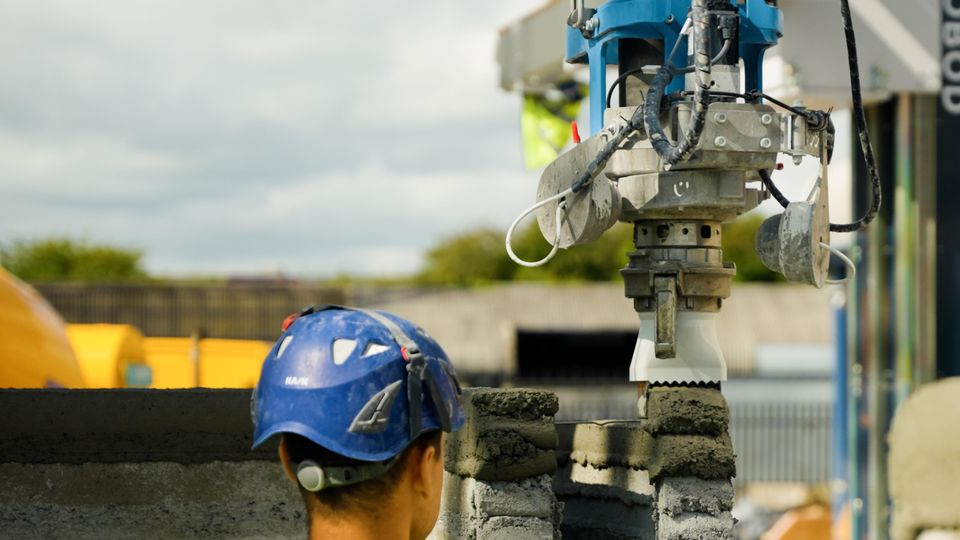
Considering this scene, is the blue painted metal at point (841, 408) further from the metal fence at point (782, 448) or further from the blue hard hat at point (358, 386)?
the metal fence at point (782, 448)

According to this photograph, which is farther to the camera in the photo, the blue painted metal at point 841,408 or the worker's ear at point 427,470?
the blue painted metal at point 841,408

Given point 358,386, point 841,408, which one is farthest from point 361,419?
point 841,408

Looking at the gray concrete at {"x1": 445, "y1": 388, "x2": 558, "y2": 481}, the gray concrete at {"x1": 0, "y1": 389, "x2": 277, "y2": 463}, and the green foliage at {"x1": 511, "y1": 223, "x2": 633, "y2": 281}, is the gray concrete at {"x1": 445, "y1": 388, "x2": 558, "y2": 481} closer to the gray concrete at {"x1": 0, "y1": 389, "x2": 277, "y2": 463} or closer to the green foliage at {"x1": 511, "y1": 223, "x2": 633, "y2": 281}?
the gray concrete at {"x1": 0, "y1": 389, "x2": 277, "y2": 463}

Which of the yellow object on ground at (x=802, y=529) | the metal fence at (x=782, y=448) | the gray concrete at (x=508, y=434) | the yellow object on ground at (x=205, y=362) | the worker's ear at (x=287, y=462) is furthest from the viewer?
the metal fence at (x=782, y=448)

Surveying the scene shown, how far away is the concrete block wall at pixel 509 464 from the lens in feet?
18.6

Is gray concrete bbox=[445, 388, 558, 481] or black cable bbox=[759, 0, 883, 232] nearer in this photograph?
gray concrete bbox=[445, 388, 558, 481]

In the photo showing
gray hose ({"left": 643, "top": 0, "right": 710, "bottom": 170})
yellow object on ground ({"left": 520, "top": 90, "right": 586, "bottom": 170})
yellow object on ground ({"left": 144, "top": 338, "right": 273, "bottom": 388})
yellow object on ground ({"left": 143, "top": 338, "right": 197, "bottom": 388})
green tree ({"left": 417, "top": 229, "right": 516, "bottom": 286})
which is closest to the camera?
gray hose ({"left": 643, "top": 0, "right": 710, "bottom": 170})

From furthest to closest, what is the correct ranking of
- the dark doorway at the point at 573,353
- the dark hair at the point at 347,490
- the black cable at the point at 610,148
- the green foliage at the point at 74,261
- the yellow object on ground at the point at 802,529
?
the green foliage at the point at 74,261 < the dark doorway at the point at 573,353 < the yellow object on ground at the point at 802,529 < the black cable at the point at 610,148 < the dark hair at the point at 347,490

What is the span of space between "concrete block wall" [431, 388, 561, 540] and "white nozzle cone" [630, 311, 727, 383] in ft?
2.17

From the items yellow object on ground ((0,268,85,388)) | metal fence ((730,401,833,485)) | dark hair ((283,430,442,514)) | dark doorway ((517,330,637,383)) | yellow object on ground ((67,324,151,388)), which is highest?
dark hair ((283,430,442,514))

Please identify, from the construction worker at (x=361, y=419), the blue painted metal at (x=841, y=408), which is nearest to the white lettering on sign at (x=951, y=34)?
the blue painted metal at (x=841, y=408)

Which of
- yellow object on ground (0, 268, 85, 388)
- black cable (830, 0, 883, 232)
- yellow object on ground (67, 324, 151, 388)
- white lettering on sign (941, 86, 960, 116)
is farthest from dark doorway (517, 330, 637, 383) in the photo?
black cable (830, 0, 883, 232)

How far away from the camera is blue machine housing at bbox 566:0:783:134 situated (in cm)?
637

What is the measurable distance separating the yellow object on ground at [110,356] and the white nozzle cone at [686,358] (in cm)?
823
